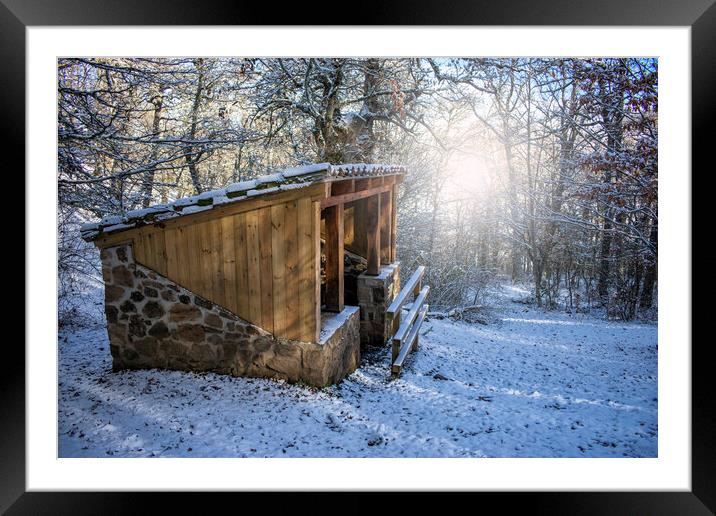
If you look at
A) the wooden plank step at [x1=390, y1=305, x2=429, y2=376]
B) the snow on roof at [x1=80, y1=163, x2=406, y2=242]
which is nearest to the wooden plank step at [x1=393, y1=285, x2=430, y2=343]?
the wooden plank step at [x1=390, y1=305, x2=429, y2=376]

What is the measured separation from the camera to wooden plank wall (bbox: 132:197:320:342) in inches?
159

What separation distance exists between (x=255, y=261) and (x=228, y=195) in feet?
2.35

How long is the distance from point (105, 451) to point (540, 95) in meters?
11.0

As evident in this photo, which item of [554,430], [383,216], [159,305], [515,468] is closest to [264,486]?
[515,468]

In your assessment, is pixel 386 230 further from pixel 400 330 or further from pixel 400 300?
pixel 400 330

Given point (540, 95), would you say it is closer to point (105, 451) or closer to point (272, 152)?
point (272, 152)

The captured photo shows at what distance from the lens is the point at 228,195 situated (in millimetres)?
4039

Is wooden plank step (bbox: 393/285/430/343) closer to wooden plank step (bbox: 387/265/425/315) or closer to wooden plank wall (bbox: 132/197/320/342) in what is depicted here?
wooden plank step (bbox: 387/265/425/315)
